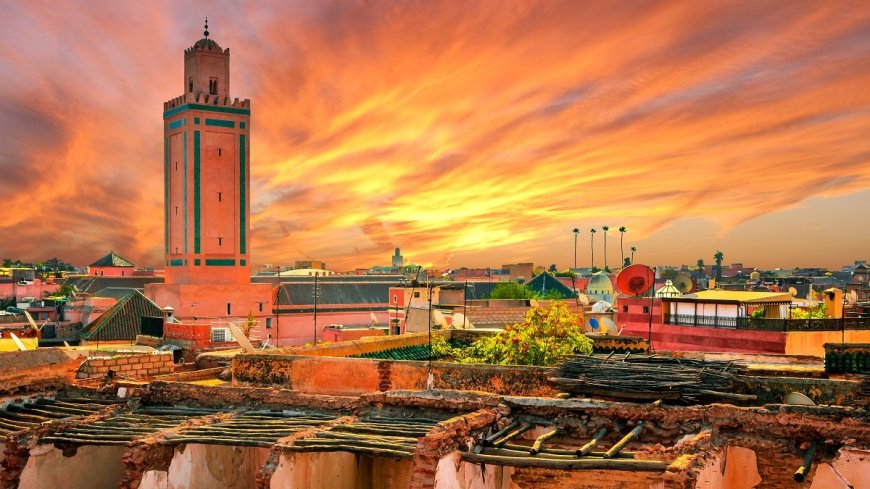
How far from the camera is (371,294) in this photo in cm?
6938

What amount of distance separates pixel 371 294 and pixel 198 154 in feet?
75.5

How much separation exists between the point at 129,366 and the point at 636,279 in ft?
51.4

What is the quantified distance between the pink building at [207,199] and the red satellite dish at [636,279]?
3384cm

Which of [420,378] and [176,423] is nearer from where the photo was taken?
[176,423]

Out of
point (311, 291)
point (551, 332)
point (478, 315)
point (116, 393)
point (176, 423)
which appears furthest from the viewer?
point (311, 291)

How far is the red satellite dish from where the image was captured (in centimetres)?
2438

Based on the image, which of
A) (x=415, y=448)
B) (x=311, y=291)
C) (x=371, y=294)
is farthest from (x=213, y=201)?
(x=415, y=448)

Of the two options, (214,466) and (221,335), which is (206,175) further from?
(214,466)

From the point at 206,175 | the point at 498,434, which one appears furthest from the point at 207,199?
the point at 498,434

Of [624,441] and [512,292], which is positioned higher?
[624,441]

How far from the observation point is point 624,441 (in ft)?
28.2

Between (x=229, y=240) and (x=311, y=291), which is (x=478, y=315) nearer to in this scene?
(x=229, y=240)

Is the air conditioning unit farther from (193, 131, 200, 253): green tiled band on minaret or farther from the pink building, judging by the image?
(193, 131, 200, 253): green tiled band on minaret

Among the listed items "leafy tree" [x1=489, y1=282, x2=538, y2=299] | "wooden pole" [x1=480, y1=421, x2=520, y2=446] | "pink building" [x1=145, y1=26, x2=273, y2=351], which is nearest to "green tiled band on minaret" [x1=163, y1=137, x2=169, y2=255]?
"pink building" [x1=145, y1=26, x2=273, y2=351]
